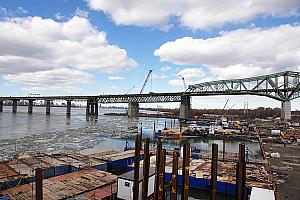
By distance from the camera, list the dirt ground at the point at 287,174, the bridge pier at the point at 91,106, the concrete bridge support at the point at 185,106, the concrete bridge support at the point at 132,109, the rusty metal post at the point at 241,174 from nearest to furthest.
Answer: the rusty metal post at the point at 241,174 → the dirt ground at the point at 287,174 → the concrete bridge support at the point at 185,106 → the bridge pier at the point at 91,106 → the concrete bridge support at the point at 132,109

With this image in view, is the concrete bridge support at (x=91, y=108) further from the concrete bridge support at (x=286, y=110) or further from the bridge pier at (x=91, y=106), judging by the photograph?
the concrete bridge support at (x=286, y=110)

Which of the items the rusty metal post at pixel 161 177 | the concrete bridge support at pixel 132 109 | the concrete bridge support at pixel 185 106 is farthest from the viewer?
the concrete bridge support at pixel 132 109

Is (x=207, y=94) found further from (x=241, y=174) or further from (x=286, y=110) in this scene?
(x=241, y=174)

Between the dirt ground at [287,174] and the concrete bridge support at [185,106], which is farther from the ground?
the concrete bridge support at [185,106]

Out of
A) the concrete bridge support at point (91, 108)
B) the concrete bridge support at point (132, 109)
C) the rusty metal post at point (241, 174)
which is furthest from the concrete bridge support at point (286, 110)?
the concrete bridge support at point (91, 108)

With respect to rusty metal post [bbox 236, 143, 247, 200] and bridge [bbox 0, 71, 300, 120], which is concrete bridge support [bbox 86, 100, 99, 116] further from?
rusty metal post [bbox 236, 143, 247, 200]

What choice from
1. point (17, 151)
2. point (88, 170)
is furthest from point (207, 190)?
point (17, 151)

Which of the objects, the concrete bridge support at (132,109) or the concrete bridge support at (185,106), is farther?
the concrete bridge support at (132,109)

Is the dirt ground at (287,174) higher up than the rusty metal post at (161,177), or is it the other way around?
the rusty metal post at (161,177)

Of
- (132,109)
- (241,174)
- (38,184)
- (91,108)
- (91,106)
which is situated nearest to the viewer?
(38,184)

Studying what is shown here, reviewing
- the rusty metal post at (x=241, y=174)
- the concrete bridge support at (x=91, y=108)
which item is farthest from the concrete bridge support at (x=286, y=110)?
the concrete bridge support at (x=91, y=108)

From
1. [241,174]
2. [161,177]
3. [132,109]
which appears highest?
[241,174]

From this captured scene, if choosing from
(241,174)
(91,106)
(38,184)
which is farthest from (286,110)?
(38,184)

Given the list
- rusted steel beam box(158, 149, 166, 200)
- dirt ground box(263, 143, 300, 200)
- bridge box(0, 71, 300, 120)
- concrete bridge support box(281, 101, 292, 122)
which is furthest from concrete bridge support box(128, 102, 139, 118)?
rusted steel beam box(158, 149, 166, 200)
